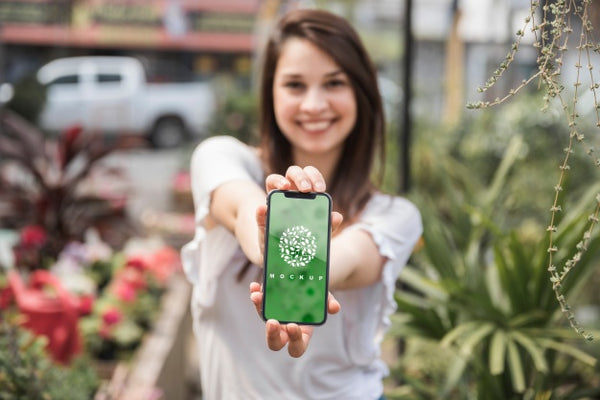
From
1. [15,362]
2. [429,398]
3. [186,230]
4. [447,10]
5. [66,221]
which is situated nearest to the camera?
[15,362]

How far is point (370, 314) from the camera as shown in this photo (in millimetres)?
1615

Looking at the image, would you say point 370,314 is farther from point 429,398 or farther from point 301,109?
point 429,398

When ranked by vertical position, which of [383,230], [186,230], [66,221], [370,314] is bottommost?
[186,230]

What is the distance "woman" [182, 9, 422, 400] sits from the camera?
1.54 metres

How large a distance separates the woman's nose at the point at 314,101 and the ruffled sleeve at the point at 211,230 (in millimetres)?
164

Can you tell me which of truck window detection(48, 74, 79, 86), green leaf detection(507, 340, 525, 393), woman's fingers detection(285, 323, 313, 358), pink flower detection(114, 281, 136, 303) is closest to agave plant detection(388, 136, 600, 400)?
green leaf detection(507, 340, 525, 393)

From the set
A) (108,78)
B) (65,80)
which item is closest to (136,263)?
(65,80)

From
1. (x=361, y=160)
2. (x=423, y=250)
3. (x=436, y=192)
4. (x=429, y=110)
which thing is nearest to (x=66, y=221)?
(x=423, y=250)

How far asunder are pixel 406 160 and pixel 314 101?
200 cm

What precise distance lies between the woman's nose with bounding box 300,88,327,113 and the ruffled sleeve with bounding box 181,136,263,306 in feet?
0.54

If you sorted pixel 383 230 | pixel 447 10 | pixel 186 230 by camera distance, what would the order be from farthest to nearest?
pixel 447 10, pixel 186 230, pixel 383 230

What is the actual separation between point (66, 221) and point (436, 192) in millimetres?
2860

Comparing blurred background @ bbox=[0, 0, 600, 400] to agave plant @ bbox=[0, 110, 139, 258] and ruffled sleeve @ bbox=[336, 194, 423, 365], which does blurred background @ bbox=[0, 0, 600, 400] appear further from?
ruffled sleeve @ bbox=[336, 194, 423, 365]

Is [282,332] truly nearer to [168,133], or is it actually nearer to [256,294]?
[256,294]
